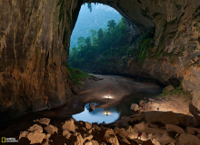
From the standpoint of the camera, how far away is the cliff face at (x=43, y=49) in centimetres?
922

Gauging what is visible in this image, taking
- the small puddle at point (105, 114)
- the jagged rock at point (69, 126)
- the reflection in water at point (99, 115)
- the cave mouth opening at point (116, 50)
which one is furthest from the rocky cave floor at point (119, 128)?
the cave mouth opening at point (116, 50)

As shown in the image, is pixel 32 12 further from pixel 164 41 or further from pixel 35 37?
pixel 164 41

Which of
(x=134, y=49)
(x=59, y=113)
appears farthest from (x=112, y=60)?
(x=59, y=113)

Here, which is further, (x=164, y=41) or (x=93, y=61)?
(x=93, y=61)

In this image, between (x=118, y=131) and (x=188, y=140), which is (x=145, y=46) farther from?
(x=118, y=131)

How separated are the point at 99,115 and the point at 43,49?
8342 millimetres

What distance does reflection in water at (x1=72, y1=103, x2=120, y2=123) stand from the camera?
11.4m

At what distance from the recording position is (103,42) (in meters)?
39.2

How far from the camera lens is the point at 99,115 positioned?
12.3 m

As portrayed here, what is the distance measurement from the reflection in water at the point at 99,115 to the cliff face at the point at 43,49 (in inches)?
118

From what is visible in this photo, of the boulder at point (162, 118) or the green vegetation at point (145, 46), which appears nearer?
the boulder at point (162, 118)

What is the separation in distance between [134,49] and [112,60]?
6840mm

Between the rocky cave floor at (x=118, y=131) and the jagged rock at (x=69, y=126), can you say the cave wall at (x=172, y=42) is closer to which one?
the rocky cave floor at (x=118, y=131)

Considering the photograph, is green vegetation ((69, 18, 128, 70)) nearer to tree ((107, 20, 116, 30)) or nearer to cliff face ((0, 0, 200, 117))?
tree ((107, 20, 116, 30))
